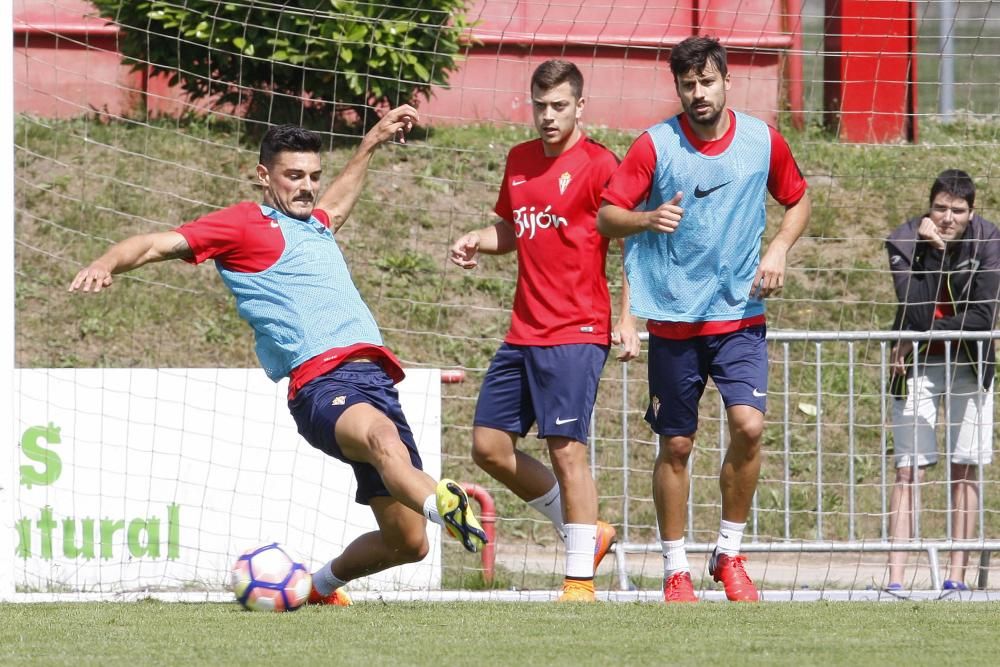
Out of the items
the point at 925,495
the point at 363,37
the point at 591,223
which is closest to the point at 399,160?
the point at 363,37

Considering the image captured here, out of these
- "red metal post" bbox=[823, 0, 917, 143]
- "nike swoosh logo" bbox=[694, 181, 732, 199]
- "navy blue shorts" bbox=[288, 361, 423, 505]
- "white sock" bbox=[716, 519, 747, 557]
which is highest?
"red metal post" bbox=[823, 0, 917, 143]

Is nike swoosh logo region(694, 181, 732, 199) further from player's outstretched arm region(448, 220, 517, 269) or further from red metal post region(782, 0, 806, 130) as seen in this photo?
red metal post region(782, 0, 806, 130)

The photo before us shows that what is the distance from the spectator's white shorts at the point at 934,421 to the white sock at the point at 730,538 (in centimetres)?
196

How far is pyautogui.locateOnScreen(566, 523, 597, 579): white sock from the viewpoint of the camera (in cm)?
585

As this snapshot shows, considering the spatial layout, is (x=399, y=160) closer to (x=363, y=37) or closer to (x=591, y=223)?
(x=363, y=37)

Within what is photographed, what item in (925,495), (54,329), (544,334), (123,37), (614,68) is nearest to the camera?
(544,334)

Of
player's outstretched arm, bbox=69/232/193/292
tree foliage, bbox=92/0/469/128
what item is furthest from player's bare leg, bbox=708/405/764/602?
tree foliage, bbox=92/0/469/128

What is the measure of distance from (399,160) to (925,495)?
517 cm

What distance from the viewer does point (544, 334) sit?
5.92 meters

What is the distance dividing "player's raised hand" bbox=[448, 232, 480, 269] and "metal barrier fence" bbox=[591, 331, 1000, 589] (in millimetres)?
1961

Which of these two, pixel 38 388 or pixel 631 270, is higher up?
pixel 631 270

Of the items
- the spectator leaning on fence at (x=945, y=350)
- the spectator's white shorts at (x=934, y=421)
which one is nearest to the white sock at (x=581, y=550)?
the spectator leaning on fence at (x=945, y=350)

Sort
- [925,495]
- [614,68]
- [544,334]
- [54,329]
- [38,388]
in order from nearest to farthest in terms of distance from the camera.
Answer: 1. [544,334]
2. [38,388]
3. [925,495]
4. [54,329]
5. [614,68]

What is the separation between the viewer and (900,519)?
750 centimetres
